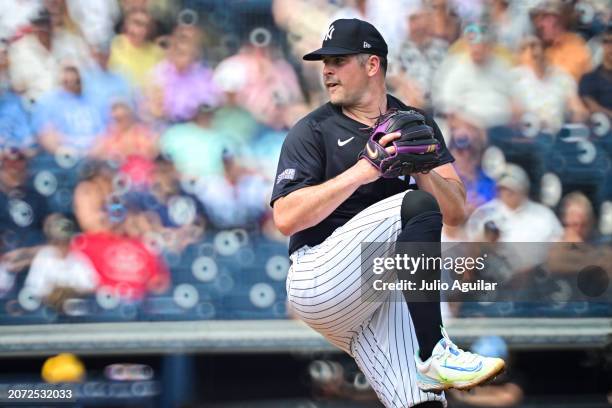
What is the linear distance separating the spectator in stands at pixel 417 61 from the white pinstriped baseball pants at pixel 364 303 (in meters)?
2.59

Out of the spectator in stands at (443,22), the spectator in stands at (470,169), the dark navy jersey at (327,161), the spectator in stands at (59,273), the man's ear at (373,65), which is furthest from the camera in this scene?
the spectator in stands at (443,22)

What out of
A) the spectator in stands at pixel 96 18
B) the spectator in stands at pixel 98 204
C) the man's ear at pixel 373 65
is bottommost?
the spectator in stands at pixel 98 204

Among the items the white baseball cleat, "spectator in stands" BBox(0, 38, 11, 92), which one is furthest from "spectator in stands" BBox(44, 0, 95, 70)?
the white baseball cleat

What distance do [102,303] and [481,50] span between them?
2.67 meters

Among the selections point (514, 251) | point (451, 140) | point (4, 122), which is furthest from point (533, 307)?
point (4, 122)

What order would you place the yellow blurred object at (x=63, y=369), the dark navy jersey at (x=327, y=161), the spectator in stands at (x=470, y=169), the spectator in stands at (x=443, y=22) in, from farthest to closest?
the spectator in stands at (x=443, y=22) < the spectator in stands at (x=470, y=169) < the yellow blurred object at (x=63, y=369) < the dark navy jersey at (x=327, y=161)

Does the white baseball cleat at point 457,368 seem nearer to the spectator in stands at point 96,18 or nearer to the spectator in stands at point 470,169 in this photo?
the spectator in stands at point 470,169

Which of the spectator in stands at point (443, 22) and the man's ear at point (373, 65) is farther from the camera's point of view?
the spectator in stands at point (443, 22)

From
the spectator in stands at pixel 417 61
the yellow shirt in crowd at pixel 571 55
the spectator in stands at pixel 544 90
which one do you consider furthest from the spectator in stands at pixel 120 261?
the yellow shirt in crowd at pixel 571 55

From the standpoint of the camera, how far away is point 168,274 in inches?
246

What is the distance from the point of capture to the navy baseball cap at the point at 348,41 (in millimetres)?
4027

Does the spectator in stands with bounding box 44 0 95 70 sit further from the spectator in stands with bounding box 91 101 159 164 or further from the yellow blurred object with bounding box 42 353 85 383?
the yellow blurred object with bounding box 42 353 85 383

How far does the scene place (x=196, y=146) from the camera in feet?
20.6

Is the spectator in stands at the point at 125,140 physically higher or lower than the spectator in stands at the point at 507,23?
lower
